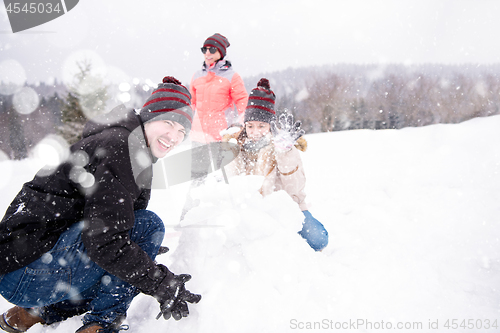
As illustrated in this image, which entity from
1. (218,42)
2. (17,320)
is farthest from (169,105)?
(218,42)

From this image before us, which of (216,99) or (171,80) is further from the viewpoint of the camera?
(216,99)

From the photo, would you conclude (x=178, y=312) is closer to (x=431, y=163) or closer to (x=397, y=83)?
(x=431, y=163)

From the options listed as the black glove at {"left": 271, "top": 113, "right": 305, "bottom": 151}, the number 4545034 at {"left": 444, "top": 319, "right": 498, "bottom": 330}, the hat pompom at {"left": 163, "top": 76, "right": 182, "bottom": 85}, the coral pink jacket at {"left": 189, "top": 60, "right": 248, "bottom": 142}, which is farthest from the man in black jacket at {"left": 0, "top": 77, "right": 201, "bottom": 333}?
the coral pink jacket at {"left": 189, "top": 60, "right": 248, "bottom": 142}

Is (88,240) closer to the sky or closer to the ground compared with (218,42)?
closer to the ground

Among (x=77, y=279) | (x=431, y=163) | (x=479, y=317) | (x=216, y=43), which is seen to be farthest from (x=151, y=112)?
(x=431, y=163)

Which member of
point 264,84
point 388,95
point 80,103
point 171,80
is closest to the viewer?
point 171,80

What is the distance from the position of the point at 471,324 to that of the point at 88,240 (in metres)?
2.34

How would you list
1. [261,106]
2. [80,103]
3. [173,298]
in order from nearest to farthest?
[173,298], [261,106], [80,103]

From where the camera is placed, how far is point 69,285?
128 cm

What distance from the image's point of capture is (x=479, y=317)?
1.64 meters

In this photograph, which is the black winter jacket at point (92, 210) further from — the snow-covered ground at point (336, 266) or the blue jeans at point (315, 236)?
the blue jeans at point (315, 236)

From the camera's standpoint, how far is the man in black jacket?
1.14m

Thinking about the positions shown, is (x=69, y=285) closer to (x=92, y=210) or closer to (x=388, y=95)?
(x=92, y=210)

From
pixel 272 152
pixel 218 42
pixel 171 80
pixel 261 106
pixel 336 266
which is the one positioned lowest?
pixel 336 266
